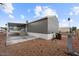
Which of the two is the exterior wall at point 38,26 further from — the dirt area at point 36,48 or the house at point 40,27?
the dirt area at point 36,48

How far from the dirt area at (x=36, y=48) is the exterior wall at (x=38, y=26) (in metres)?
0.14

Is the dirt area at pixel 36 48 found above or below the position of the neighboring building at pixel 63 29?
below

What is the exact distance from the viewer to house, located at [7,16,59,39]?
1791 mm

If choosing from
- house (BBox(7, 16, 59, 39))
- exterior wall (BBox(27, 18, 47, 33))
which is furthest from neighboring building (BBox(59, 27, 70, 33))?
exterior wall (BBox(27, 18, 47, 33))

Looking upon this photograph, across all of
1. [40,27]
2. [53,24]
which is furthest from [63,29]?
[40,27]

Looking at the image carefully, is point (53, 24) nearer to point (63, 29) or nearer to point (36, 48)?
point (63, 29)

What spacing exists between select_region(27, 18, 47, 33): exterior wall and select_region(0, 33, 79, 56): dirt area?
0.46 feet

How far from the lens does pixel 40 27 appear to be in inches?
71.8

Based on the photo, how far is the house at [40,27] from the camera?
5.88 ft

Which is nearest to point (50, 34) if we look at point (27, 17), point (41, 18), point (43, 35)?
point (43, 35)

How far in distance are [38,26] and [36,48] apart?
28 cm

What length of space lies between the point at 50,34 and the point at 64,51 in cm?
27

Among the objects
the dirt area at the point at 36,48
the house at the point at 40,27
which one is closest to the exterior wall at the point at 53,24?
the house at the point at 40,27

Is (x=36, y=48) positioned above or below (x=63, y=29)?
below
